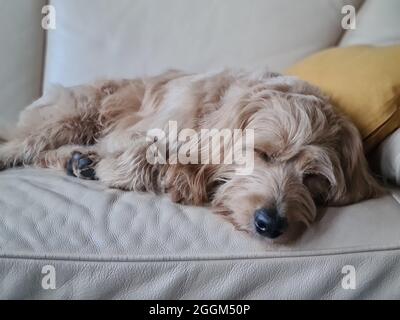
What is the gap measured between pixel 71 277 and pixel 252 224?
20.3 inches

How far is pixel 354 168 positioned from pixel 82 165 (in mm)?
1013

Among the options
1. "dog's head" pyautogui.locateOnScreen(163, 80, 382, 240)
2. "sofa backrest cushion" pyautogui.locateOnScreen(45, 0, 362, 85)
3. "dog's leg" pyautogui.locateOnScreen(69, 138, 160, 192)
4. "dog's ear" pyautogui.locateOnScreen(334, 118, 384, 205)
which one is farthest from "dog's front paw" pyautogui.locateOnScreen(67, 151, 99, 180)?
"dog's ear" pyautogui.locateOnScreen(334, 118, 384, 205)

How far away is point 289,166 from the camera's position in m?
1.51

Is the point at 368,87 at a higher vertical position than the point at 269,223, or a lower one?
higher

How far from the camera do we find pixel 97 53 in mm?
2367

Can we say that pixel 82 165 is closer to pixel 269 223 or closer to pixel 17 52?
pixel 269 223

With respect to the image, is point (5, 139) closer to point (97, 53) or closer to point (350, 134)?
point (97, 53)

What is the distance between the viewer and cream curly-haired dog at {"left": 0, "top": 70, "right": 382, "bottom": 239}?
1.42 metres

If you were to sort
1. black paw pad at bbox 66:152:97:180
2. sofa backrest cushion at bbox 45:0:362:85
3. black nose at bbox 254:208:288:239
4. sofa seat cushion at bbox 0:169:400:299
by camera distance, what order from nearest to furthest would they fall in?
sofa seat cushion at bbox 0:169:400:299
black nose at bbox 254:208:288:239
black paw pad at bbox 66:152:97:180
sofa backrest cushion at bbox 45:0:362:85

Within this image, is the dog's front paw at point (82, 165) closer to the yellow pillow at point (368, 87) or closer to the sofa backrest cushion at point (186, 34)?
the sofa backrest cushion at point (186, 34)

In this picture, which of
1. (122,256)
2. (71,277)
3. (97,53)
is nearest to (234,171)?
(122,256)

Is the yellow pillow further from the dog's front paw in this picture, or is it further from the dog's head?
the dog's front paw

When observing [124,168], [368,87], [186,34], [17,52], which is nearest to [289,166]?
[368,87]

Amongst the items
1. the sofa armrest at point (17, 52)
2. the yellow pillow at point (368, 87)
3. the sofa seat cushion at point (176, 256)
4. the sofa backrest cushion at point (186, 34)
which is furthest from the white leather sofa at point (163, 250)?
the sofa backrest cushion at point (186, 34)
